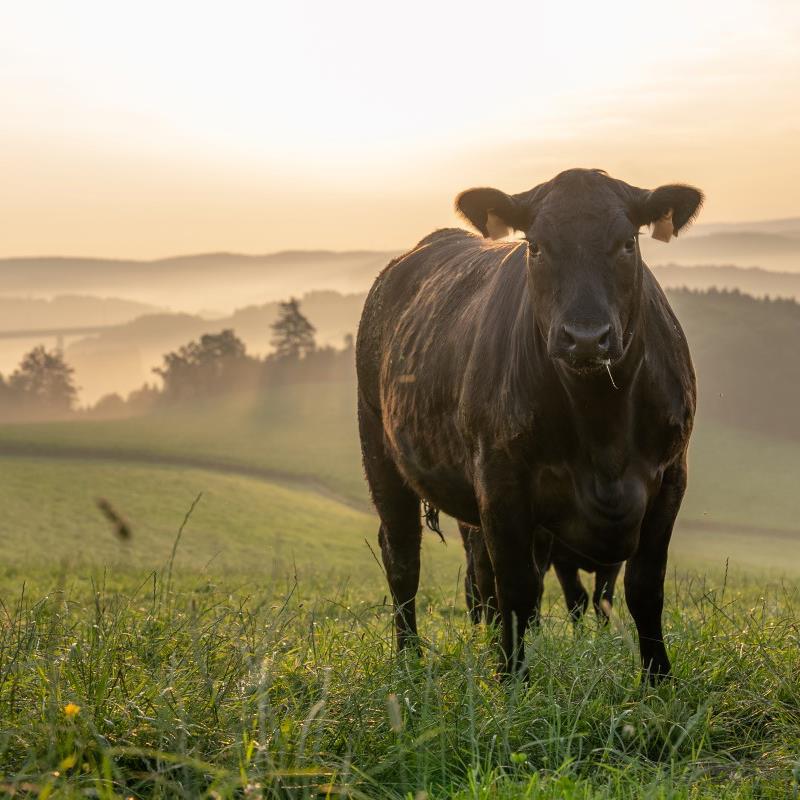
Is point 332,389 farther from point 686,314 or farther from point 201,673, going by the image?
point 201,673

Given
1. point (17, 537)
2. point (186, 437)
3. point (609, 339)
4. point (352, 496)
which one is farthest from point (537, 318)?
point (186, 437)

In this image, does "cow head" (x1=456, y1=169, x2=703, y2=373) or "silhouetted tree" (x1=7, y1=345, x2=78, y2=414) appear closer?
"cow head" (x1=456, y1=169, x2=703, y2=373)

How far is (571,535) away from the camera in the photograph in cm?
Answer: 654

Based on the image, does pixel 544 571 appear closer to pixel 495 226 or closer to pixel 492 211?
pixel 495 226

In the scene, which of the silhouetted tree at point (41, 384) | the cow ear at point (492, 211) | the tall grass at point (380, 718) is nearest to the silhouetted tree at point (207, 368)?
the silhouetted tree at point (41, 384)

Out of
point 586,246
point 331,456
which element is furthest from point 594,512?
point 331,456

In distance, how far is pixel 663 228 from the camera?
21.5ft

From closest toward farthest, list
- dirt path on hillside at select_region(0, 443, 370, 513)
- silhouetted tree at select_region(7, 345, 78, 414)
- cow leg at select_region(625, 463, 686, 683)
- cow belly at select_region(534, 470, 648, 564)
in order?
1. cow belly at select_region(534, 470, 648, 564)
2. cow leg at select_region(625, 463, 686, 683)
3. dirt path on hillside at select_region(0, 443, 370, 513)
4. silhouetted tree at select_region(7, 345, 78, 414)

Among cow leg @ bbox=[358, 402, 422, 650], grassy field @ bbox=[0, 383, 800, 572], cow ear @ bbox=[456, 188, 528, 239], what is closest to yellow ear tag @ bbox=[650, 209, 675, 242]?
cow ear @ bbox=[456, 188, 528, 239]

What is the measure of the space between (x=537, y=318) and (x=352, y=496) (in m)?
50.7

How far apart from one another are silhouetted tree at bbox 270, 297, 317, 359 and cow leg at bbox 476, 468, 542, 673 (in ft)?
313

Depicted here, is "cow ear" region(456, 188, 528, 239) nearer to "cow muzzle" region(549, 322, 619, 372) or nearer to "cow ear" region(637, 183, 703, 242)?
"cow ear" region(637, 183, 703, 242)

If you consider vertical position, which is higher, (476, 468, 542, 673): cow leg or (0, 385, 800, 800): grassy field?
(476, 468, 542, 673): cow leg

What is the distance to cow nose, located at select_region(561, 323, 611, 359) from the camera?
18.5 ft
